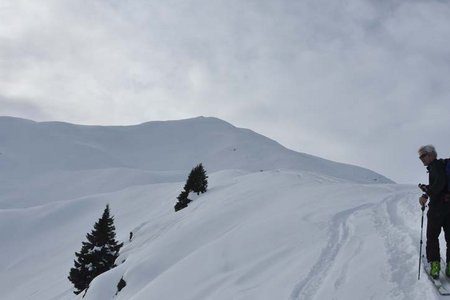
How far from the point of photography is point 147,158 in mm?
172250

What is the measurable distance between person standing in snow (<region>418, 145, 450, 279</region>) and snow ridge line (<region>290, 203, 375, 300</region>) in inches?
86.6

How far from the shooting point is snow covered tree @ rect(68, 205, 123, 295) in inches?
1110

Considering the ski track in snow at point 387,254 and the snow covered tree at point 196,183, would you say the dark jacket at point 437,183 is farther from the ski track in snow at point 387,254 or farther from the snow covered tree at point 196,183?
the snow covered tree at point 196,183

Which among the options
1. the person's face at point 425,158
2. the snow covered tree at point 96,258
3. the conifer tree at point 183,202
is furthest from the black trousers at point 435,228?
the conifer tree at point 183,202

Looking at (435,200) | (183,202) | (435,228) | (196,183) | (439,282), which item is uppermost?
(196,183)

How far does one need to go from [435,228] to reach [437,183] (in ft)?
2.54

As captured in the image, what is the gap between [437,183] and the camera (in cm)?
826

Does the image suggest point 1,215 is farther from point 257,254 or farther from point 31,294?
point 257,254

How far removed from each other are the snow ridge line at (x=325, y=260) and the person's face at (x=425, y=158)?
296cm

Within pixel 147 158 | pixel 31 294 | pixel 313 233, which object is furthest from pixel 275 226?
pixel 147 158

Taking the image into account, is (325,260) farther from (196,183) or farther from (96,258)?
(196,183)

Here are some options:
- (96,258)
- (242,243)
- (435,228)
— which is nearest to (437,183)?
(435,228)

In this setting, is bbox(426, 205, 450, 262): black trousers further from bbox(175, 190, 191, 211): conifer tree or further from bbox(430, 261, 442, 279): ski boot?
bbox(175, 190, 191, 211): conifer tree

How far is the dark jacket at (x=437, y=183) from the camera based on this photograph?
8.24m
